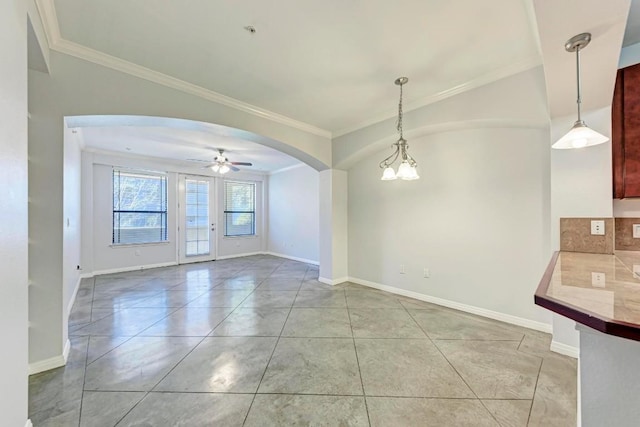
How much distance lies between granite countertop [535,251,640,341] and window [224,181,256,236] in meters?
7.67

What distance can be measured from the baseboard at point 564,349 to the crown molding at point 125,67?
4.12 metres

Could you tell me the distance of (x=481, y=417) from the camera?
1.64m

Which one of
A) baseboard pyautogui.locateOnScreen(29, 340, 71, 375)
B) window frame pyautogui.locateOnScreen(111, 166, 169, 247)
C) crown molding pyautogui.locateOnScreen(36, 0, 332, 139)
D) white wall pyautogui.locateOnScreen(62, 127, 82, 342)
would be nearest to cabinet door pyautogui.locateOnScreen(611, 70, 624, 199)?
crown molding pyautogui.locateOnScreen(36, 0, 332, 139)

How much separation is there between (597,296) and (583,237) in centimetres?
189

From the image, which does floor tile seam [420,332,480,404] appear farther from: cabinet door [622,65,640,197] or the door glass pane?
the door glass pane

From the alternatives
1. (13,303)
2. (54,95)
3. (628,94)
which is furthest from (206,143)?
→ (628,94)

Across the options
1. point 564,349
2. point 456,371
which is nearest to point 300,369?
point 456,371

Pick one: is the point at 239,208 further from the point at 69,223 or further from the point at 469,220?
the point at 469,220

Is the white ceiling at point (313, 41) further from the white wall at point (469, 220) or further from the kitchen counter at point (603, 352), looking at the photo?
the kitchen counter at point (603, 352)

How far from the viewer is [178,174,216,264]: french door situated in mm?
6859

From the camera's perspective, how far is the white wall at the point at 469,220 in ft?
9.33

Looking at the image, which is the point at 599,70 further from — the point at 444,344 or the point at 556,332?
the point at 444,344

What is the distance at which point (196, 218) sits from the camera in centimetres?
716

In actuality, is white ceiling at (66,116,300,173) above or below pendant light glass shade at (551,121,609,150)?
above
